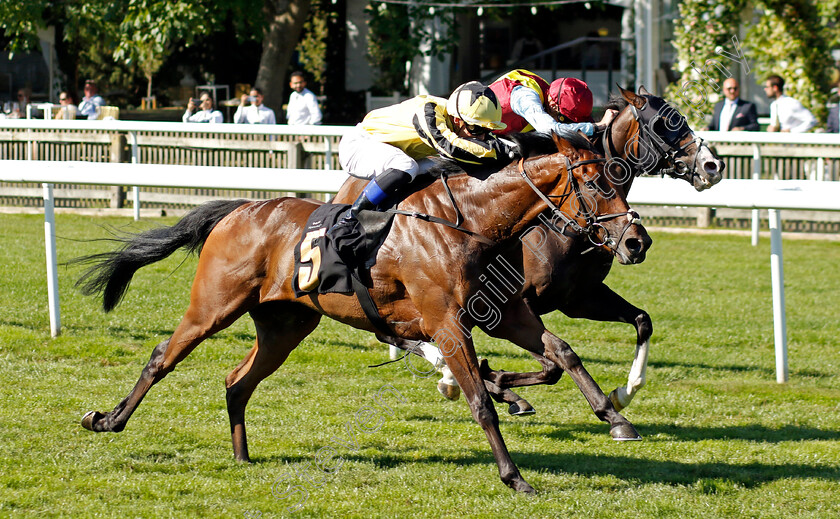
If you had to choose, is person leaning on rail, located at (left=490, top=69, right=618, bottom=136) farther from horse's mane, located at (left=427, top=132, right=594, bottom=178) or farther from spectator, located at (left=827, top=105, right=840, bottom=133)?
spectator, located at (left=827, top=105, right=840, bottom=133)

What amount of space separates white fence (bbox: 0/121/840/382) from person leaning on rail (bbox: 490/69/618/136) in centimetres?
77

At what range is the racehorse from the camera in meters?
4.96

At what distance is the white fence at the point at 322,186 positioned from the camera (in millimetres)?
5582

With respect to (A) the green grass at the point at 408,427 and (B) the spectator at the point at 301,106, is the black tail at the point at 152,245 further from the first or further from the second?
(B) the spectator at the point at 301,106

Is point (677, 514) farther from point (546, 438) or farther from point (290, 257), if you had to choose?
point (290, 257)


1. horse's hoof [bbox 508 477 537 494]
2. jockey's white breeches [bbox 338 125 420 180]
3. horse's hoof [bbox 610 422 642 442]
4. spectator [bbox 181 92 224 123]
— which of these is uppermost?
spectator [bbox 181 92 224 123]

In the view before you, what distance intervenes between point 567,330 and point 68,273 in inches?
172

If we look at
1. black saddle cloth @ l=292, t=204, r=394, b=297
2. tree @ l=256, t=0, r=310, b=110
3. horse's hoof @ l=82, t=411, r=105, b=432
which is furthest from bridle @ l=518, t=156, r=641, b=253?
tree @ l=256, t=0, r=310, b=110


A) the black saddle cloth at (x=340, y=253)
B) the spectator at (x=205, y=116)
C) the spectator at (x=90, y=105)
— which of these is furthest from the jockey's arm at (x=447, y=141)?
the spectator at (x=90, y=105)

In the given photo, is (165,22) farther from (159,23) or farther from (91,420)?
(91,420)

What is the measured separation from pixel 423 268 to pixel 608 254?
1323mm

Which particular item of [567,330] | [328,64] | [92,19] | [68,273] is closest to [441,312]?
[567,330]

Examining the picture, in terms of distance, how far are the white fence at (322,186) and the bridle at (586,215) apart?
1.79m

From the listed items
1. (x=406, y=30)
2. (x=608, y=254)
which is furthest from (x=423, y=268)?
(x=406, y=30)
